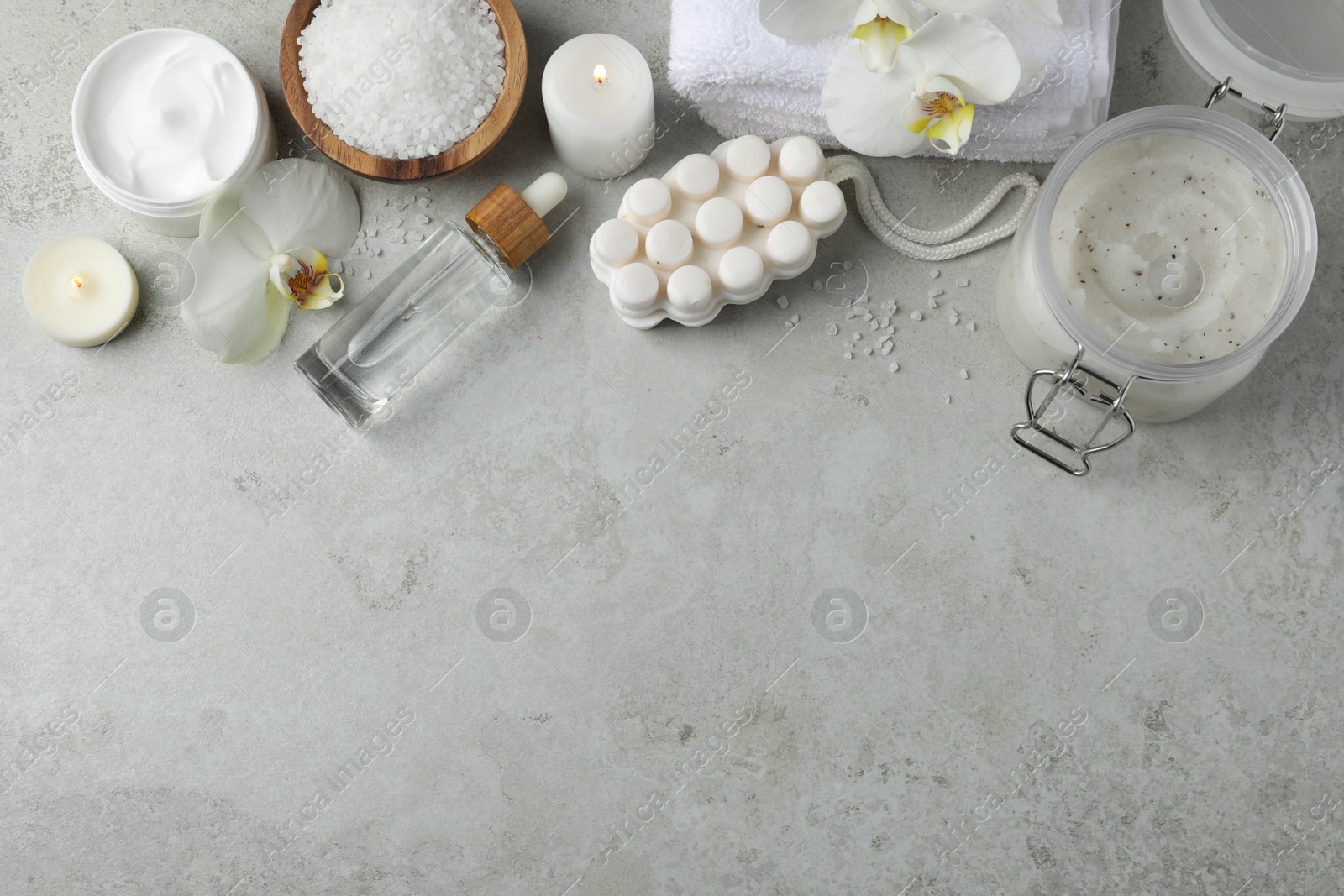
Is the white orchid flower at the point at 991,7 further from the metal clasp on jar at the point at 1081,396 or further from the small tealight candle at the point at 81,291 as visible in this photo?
the small tealight candle at the point at 81,291

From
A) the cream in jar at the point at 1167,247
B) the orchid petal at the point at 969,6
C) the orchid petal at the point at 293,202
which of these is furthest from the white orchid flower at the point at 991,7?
the orchid petal at the point at 293,202

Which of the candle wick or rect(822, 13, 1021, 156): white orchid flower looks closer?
rect(822, 13, 1021, 156): white orchid flower

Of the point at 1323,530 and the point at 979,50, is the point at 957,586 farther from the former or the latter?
the point at 979,50

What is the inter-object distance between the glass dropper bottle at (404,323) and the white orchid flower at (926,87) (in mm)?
240

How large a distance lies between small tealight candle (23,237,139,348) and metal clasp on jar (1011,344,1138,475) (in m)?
0.72

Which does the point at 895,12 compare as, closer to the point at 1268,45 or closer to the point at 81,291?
the point at 1268,45

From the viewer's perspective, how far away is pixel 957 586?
775 millimetres

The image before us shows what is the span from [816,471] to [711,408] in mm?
101

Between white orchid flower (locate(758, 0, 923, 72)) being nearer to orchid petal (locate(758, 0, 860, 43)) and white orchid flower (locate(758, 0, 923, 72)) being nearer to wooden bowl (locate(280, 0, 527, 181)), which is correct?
orchid petal (locate(758, 0, 860, 43))

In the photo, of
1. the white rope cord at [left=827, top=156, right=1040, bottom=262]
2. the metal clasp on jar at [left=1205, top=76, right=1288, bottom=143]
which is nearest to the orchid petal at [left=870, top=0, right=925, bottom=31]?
the white rope cord at [left=827, top=156, right=1040, bottom=262]

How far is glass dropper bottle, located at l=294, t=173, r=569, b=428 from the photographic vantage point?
30.2 inches

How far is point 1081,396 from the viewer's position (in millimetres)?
747


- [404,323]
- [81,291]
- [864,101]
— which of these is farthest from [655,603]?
[81,291]

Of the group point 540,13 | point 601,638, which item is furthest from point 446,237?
point 601,638
